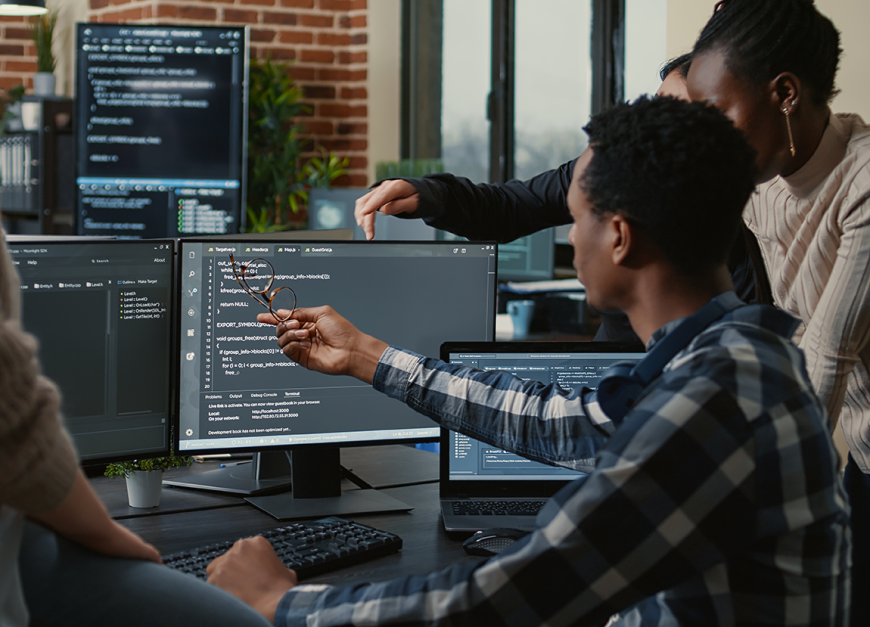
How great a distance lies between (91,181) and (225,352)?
8.48 ft

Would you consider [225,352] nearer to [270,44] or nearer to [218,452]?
[218,452]

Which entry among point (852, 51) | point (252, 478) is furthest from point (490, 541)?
point (852, 51)

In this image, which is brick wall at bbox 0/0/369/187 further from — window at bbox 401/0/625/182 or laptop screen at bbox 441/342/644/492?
laptop screen at bbox 441/342/644/492

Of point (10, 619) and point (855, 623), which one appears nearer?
point (10, 619)

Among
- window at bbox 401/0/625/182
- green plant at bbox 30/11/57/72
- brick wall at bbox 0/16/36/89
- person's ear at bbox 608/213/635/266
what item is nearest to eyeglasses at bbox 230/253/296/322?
person's ear at bbox 608/213/635/266

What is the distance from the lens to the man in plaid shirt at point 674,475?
74cm

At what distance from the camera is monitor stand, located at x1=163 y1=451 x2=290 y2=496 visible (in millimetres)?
1529

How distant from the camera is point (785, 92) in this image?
1282 mm

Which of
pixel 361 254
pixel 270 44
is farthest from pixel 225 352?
pixel 270 44

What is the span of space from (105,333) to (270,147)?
2.98 meters

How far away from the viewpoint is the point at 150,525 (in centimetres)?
136

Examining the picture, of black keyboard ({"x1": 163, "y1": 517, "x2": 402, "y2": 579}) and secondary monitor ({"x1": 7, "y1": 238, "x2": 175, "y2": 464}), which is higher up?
secondary monitor ({"x1": 7, "y1": 238, "x2": 175, "y2": 464})

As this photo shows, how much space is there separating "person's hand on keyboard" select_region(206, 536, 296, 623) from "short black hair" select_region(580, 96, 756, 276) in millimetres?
541

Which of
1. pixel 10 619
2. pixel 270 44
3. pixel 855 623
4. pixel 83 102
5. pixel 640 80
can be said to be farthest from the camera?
pixel 270 44
